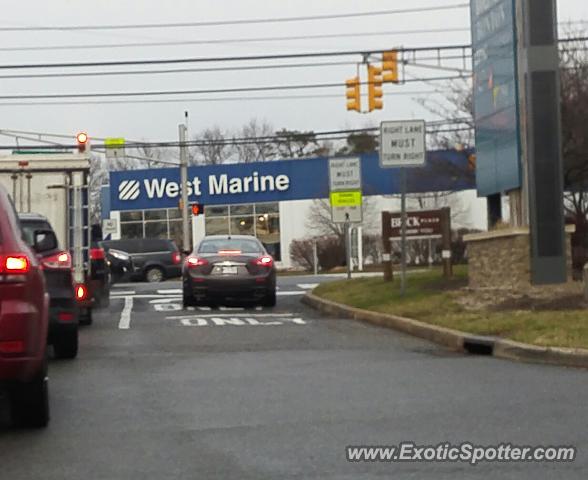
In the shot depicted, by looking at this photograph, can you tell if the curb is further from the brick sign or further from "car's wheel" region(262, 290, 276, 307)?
the brick sign

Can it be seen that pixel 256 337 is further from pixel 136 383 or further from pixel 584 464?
pixel 584 464

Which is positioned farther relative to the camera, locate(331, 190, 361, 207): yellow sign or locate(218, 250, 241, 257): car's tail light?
locate(331, 190, 361, 207): yellow sign

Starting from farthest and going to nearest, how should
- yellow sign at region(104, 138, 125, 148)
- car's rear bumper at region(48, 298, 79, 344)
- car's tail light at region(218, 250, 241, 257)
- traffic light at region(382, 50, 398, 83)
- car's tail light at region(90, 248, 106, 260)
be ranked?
yellow sign at region(104, 138, 125, 148), traffic light at region(382, 50, 398, 83), car's tail light at region(218, 250, 241, 257), car's tail light at region(90, 248, 106, 260), car's rear bumper at region(48, 298, 79, 344)

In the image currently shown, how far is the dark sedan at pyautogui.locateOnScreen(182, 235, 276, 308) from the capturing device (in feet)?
70.6

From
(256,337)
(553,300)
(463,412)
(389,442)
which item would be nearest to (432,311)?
(553,300)

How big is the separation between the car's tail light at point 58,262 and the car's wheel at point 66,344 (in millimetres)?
846

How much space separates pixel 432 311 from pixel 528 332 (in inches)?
148

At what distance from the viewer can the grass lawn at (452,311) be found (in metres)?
13.3

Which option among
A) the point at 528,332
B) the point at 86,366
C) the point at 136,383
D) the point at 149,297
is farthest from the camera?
the point at 149,297

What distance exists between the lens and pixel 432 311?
56.8ft

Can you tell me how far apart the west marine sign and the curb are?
42.3 meters

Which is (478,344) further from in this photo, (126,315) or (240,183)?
(240,183)

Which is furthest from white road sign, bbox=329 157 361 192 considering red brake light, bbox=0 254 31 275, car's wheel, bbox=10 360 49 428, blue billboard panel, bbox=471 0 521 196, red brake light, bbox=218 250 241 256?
red brake light, bbox=0 254 31 275

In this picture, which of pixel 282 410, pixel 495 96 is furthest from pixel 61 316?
pixel 495 96
